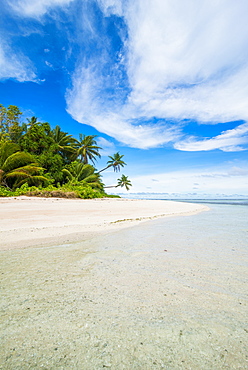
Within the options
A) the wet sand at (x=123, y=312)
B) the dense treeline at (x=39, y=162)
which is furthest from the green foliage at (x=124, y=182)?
the wet sand at (x=123, y=312)

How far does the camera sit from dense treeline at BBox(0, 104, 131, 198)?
14.5 m

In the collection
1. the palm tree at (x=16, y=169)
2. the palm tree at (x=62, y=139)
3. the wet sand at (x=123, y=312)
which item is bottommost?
the wet sand at (x=123, y=312)

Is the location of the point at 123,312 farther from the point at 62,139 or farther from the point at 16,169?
the point at 62,139

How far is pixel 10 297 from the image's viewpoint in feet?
4.81

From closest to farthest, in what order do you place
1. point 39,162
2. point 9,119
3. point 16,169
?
1. point 16,169
2. point 39,162
3. point 9,119

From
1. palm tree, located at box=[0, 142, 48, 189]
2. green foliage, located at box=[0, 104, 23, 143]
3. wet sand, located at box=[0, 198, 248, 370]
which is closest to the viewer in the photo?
wet sand, located at box=[0, 198, 248, 370]

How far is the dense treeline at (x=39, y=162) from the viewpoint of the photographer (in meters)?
14.5

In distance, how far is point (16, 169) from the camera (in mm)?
14555

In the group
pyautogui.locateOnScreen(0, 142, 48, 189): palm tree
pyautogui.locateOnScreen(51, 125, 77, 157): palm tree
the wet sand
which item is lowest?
the wet sand

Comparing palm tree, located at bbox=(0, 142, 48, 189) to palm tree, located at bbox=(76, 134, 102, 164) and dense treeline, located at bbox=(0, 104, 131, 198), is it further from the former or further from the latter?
palm tree, located at bbox=(76, 134, 102, 164)

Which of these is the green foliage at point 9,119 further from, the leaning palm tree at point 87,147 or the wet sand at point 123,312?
the wet sand at point 123,312

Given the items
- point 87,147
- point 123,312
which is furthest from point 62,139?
point 123,312

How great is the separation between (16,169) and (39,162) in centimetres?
441

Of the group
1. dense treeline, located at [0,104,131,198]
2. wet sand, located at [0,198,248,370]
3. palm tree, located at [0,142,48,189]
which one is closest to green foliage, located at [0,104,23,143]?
dense treeline, located at [0,104,131,198]
